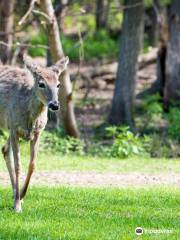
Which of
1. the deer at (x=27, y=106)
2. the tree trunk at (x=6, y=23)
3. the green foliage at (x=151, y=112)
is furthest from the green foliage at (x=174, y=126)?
the deer at (x=27, y=106)

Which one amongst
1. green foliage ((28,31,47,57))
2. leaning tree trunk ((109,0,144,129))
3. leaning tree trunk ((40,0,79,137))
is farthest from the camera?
green foliage ((28,31,47,57))

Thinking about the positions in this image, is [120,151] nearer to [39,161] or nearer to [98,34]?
[39,161]

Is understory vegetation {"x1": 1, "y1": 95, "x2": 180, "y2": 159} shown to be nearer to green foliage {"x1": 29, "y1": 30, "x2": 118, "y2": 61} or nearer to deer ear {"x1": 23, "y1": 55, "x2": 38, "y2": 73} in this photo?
deer ear {"x1": 23, "y1": 55, "x2": 38, "y2": 73}

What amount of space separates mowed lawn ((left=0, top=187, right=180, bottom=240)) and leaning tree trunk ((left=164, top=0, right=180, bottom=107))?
42.3ft

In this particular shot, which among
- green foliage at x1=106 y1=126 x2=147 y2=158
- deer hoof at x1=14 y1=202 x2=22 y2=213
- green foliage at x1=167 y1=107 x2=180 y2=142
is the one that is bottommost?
green foliage at x1=167 y1=107 x2=180 y2=142

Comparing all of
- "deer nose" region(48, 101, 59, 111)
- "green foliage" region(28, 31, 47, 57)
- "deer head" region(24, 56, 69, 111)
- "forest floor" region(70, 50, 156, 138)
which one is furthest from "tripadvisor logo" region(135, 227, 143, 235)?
"green foliage" region(28, 31, 47, 57)

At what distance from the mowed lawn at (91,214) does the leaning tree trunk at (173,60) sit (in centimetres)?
1290

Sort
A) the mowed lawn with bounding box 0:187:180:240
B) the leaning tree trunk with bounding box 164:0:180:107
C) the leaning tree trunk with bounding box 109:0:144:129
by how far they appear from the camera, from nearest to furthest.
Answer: the mowed lawn with bounding box 0:187:180:240, the leaning tree trunk with bounding box 109:0:144:129, the leaning tree trunk with bounding box 164:0:180:107

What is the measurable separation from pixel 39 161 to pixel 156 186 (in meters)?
3.85

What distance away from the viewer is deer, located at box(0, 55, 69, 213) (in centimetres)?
1102

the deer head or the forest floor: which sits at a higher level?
the deer head

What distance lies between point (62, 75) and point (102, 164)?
3433 millimetres

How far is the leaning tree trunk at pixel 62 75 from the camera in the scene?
1859 centimetres

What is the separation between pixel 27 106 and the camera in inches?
445
